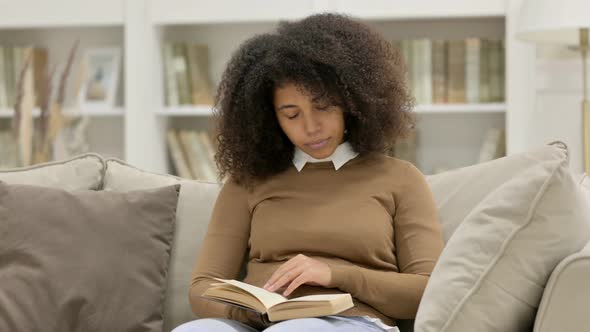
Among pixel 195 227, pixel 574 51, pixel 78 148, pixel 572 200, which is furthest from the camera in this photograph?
pixel 78 148

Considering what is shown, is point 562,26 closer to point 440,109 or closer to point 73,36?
point 440,109

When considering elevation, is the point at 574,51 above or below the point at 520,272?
above

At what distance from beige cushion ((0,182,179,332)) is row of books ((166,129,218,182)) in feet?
5.38

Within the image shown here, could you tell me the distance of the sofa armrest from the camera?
142 cm

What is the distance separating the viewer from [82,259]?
6.79ft

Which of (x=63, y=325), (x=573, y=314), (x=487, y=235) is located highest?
(x=487, y=235)

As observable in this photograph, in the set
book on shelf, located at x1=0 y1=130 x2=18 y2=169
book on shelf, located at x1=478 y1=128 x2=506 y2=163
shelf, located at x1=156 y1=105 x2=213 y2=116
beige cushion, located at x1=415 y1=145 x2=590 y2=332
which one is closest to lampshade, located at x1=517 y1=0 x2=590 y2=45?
book on shelf, located at x1=478 y1=128 x2=506 y2=163

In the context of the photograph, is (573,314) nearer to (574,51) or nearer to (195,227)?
(195,227)

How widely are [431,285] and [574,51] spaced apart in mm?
2210

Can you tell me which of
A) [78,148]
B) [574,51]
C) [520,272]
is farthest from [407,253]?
[78,148]

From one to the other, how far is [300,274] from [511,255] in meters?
0.42

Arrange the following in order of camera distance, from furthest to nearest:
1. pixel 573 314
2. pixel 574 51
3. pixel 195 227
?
pixel 574 51 → pixel 195 227 → pixel 573 314

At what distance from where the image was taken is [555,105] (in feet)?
11.6

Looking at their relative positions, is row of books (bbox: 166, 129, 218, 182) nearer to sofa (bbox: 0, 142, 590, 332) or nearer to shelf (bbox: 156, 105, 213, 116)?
shelf (bbox: 156, 105, 213, 116)
